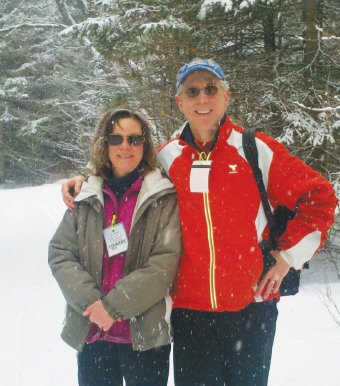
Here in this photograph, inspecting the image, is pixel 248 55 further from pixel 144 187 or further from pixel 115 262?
pixel 115 262

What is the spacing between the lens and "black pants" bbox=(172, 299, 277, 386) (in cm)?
193

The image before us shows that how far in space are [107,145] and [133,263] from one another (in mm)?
762

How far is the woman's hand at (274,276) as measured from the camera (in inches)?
75.3

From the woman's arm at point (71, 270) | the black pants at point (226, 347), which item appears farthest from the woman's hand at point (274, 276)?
the woman's arm at point (71, 270)

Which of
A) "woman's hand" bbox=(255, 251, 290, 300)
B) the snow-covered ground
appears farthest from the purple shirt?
the snow-covered ground

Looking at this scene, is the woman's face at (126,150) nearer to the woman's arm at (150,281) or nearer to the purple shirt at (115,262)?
the purple shirt at (115,262)

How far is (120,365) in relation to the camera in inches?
81.7

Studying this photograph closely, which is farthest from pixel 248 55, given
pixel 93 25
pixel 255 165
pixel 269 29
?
pixel 255 165

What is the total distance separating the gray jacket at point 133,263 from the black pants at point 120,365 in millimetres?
128

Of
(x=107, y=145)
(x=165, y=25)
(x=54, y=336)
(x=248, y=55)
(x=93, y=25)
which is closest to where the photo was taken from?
(x=107, y=145)

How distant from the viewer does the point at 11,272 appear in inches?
250

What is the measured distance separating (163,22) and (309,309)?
198 inches

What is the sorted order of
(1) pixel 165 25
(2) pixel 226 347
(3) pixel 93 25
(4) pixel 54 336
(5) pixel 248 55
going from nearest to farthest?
(2) pixel 226 347 < (4) pixel 54 336 < (1) pixel 165 25 < (3) pixel 93 25 < (5) pixel 248 55

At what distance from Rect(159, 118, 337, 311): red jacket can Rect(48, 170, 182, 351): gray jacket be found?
12cm
